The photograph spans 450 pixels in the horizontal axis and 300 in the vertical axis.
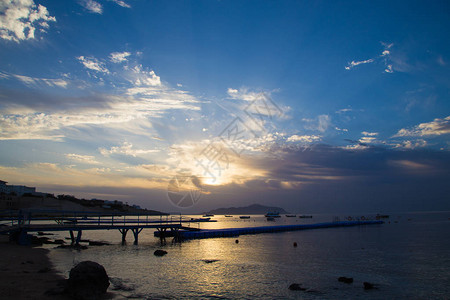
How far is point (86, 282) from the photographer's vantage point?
49.4ft

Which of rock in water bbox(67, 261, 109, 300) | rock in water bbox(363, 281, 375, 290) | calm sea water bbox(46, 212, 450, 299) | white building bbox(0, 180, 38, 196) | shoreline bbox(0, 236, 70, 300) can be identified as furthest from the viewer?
→ white building bbox(0, 180, 38, 196)

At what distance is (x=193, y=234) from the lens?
5659 centimetres

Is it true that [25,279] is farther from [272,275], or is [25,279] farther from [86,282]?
[272,275]

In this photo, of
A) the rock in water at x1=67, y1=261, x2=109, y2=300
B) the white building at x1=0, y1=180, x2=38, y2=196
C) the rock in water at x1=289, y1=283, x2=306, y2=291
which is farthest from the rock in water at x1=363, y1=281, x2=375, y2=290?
the white building at x1=0, y1=180, x2=38, y2=196

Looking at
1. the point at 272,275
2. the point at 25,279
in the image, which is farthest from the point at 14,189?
the point at 272,275

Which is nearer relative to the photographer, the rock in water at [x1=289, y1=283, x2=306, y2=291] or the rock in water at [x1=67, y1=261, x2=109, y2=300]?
the rock in water at [x1=67, y1=261, x2=109, y2=300]

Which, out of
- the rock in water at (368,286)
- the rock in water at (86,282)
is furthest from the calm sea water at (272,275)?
the rock in water at (86,282)

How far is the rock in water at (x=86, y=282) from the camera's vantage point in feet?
48.3

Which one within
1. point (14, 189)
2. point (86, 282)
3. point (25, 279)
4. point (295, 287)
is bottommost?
point (295, 287)

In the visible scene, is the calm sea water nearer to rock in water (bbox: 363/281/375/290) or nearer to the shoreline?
rock in water (bbox: 363/281/375/290)

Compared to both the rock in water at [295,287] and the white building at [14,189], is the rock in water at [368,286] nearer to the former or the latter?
the rock in water at [295,287]

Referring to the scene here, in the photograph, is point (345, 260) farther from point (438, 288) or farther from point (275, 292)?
point (275, 292)

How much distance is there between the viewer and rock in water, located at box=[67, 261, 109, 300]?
48.3ft

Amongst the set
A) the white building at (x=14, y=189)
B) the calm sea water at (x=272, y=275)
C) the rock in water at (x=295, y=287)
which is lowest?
the calm sea water at (x=272, y=275)
